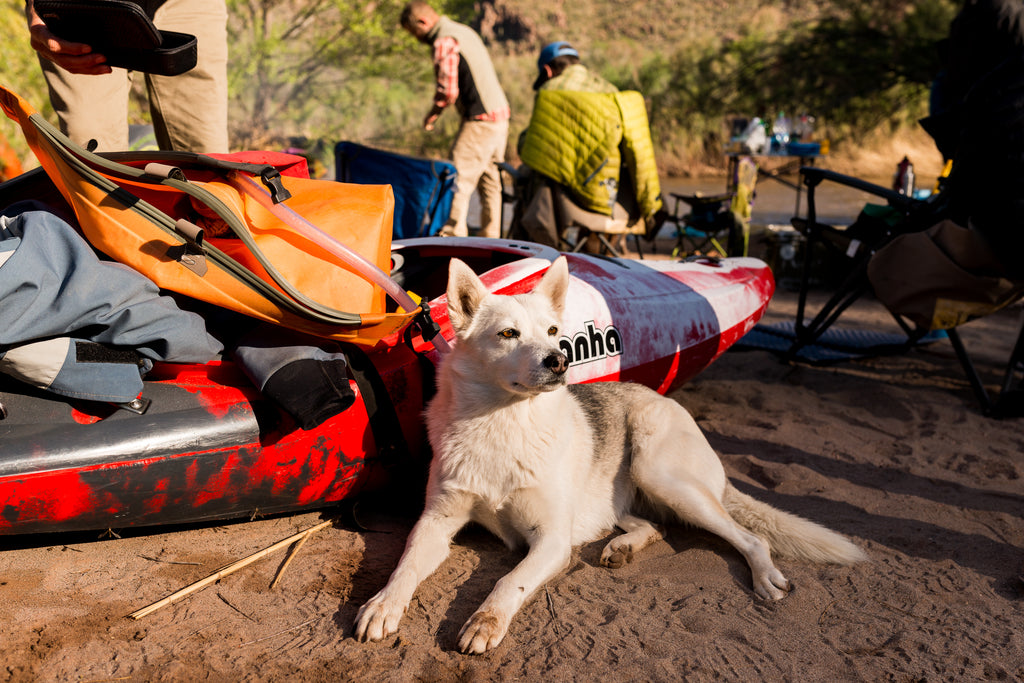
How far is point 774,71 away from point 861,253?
15.5 m

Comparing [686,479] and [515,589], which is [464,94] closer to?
[686,479]

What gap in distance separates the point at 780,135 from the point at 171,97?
350 inches

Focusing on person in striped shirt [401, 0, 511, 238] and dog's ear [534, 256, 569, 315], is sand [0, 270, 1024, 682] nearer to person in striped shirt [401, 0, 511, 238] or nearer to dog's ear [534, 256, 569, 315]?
dog's ear [534, 256, 569, 315]

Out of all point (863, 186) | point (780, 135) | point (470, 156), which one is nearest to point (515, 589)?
point (863, 186)

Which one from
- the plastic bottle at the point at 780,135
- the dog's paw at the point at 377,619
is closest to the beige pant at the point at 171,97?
the dog's paw at the point at 377,619

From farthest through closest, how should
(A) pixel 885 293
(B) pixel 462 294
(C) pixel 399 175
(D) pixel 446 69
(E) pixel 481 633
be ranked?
(D) pixel 446 69 → (C) pixel 399 175 → (A) pixel 885 293 → (B) pixel 462 294 → (E) pixel 481 633

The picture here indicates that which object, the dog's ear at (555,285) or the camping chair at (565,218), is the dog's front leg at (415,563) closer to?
the dog's ear at (555,285)

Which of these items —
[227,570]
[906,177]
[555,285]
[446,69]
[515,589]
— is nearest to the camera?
[515,589]

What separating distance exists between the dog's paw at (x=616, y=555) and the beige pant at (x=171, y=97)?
2949 millimetres

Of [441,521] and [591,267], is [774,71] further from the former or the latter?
[441,521]

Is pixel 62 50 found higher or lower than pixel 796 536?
higher

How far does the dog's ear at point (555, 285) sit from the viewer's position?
2789 millimetres

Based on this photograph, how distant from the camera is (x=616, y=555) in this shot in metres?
2.76

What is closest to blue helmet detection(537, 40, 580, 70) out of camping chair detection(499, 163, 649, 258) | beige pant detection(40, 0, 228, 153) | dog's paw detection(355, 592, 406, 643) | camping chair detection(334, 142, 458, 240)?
camping chair detection(499, 163, 649, 258)
